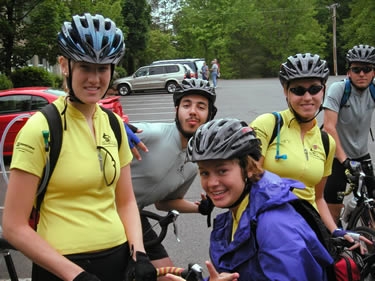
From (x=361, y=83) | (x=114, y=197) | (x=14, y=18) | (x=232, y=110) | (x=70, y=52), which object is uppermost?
(x=14, y=18)

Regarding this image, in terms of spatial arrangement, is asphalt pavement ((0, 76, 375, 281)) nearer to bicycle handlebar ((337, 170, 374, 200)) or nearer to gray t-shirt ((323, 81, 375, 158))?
bicycle handlebar ((337, 170, 374, 200))

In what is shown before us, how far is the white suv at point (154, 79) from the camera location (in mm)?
28484

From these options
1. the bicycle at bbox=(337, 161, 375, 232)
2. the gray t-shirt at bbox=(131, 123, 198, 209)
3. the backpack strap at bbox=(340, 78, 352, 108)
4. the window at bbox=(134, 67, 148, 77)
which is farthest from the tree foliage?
the gray t-shirt at bbox=(131, 123, 198, 209)

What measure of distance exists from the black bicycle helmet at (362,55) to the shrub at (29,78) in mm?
17499

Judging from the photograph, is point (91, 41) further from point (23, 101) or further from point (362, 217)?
point (23, 101)

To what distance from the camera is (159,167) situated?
3.06m

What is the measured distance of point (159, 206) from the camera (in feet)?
11.2

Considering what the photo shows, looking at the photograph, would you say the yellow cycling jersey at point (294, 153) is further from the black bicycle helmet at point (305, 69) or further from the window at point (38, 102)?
the window at point (38, 102)

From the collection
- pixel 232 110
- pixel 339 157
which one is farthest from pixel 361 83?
pixel 232 110

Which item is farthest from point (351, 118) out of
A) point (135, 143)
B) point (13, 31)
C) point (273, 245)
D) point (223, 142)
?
point (13, 31)

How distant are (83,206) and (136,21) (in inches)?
1560

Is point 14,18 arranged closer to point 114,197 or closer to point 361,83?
point 361,83

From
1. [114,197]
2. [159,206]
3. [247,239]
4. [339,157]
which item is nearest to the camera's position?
[247,239]

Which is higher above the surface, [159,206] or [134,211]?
[134,211]
